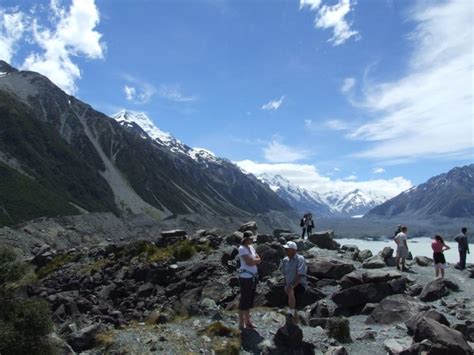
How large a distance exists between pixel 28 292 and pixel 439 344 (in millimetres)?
30997

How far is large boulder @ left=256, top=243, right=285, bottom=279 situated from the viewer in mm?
29156

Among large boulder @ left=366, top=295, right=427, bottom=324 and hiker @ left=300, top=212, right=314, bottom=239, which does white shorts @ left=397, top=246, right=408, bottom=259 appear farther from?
hiker @ left=300, top=212, right=314, bottom=239

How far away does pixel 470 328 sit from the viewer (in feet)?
56.5

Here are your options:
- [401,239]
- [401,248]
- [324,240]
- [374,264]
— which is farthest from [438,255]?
[324,240]

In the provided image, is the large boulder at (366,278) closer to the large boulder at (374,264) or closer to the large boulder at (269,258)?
the large boulder at (269,258)

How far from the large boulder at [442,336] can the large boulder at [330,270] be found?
10810 millimetres

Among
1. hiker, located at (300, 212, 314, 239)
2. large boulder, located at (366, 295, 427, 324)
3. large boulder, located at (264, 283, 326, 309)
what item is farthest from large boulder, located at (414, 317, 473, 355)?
hiker, located at (300, 212, 314, 239)

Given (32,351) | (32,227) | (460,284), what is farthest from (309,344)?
(32,227)

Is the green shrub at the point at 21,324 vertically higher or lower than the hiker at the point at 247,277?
lower

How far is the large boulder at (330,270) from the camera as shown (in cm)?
2738

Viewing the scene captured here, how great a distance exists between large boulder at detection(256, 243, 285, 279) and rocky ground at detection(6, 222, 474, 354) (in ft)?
0.24

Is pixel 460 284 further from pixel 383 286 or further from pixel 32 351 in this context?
pixel 32 351

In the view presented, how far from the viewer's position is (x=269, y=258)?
29.9 meters

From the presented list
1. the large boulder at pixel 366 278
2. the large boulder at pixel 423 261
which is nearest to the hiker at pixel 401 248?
the large boulder at pixel 423 261
